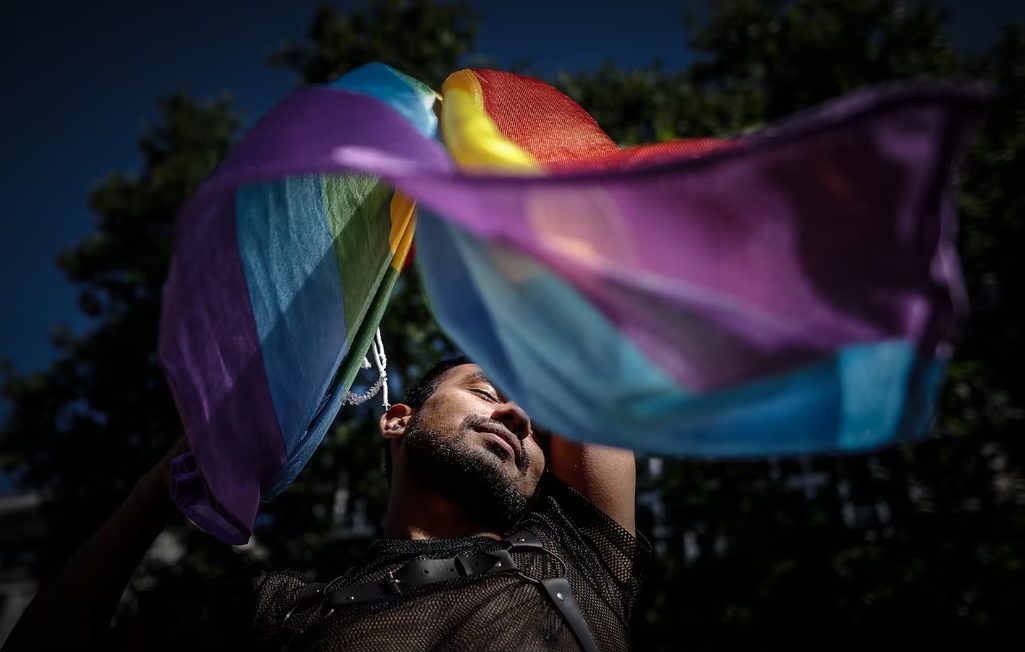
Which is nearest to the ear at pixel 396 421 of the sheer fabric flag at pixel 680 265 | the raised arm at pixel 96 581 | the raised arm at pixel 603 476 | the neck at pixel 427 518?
the neck at pixel 427 518

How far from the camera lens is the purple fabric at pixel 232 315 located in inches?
50.4

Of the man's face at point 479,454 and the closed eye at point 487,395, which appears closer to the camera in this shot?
the man's face at point 479,454

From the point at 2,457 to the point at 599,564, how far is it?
7965 mm

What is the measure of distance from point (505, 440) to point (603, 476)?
1.20 ft

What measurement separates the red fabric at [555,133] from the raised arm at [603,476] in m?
1.06

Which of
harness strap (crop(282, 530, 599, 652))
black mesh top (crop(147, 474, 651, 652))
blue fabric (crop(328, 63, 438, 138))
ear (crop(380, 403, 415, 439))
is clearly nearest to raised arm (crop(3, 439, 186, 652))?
black mesh top (crop(147, 474, 651, 652))

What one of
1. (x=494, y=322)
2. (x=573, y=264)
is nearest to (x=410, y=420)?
(x=494, y=322)

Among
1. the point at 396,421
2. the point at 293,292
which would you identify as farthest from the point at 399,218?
the point at 396,421

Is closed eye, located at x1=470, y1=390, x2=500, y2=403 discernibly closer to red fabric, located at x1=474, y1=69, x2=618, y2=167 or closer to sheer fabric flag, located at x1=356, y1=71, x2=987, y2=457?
red fabric, located at x1=474, y1=69, x2=618, y2=167

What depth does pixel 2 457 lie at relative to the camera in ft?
23.6

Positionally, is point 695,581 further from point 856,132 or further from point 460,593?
point 856,132

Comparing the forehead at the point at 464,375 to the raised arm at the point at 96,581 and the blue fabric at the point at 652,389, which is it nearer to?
the raised arm at the point at 96,581

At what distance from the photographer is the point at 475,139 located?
1.37 m

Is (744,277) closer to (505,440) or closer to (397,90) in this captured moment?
(397,90)
